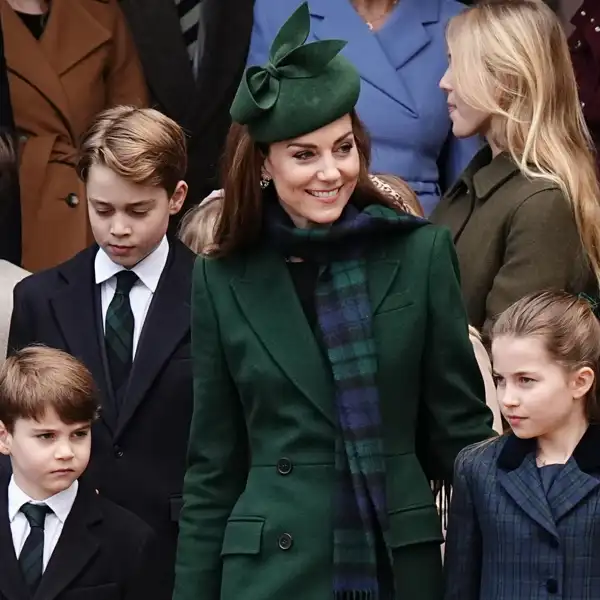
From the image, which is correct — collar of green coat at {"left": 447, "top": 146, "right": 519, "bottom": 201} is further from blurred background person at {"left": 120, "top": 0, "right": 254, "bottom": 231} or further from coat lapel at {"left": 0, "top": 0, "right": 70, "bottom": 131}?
coat lapel at {"left": 0, "top": 0, "right": 70, "bottom": 131}

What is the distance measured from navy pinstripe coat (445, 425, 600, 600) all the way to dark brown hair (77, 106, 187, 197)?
1395 millimetres

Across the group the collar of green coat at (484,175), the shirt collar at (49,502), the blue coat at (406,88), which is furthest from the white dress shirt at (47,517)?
the blue coat at (406,88)

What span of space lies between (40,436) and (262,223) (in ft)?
2.90

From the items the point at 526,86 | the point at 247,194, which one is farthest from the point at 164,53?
the point at 247,194

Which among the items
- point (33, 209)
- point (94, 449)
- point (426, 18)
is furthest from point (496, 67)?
point (33, 209)

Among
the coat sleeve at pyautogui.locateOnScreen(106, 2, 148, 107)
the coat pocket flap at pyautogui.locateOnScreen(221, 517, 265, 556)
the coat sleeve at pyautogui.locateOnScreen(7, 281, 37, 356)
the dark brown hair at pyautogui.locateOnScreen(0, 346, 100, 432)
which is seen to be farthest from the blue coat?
the coat pocket flap at pyautogui.locateOnScreen(221, 517, 265, 556)

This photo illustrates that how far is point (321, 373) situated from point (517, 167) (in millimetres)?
1376

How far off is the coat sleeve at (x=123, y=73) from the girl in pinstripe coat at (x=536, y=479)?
267 centimetres

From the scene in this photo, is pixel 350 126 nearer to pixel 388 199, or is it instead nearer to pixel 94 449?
pixel 388 199

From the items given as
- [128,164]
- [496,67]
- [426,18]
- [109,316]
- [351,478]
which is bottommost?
[351,478]

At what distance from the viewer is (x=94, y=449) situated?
485cm

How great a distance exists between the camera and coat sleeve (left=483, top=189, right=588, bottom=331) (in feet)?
15.9

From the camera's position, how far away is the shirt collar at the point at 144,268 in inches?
194

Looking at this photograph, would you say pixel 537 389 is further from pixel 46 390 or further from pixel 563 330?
pixel 46 390
